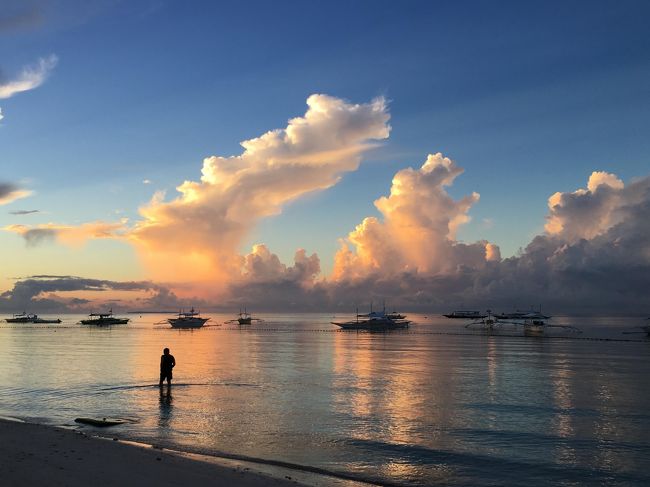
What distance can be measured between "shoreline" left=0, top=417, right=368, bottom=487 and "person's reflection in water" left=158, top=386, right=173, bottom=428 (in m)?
4.52

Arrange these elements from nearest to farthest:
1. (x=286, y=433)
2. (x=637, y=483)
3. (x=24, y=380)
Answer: (x=637, y=483) < (x=286, y=433) < (x=24, y=380)

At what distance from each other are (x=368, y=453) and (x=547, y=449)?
22.9 feet

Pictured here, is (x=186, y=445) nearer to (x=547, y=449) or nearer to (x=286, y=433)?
(x=286, y=433)

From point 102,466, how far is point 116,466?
0.38 metres

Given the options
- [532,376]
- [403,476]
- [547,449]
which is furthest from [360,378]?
[403,476]

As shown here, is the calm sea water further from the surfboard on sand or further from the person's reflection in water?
the surfboard on sand

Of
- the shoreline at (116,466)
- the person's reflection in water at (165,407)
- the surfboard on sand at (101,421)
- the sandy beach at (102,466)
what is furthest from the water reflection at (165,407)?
the sandy beach at (102,466)

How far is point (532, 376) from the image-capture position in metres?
44.6

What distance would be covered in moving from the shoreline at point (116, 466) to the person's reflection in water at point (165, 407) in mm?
4517

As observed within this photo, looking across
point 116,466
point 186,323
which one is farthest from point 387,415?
point 186,323

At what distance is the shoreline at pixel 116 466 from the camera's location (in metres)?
14.0

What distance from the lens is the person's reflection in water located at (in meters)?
24.0

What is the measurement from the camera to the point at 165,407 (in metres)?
27.8

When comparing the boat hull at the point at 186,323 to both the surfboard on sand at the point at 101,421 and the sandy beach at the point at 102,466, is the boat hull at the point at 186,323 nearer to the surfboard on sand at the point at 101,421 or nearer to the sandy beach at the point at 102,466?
the surfboard on sand at the point at 101,421
